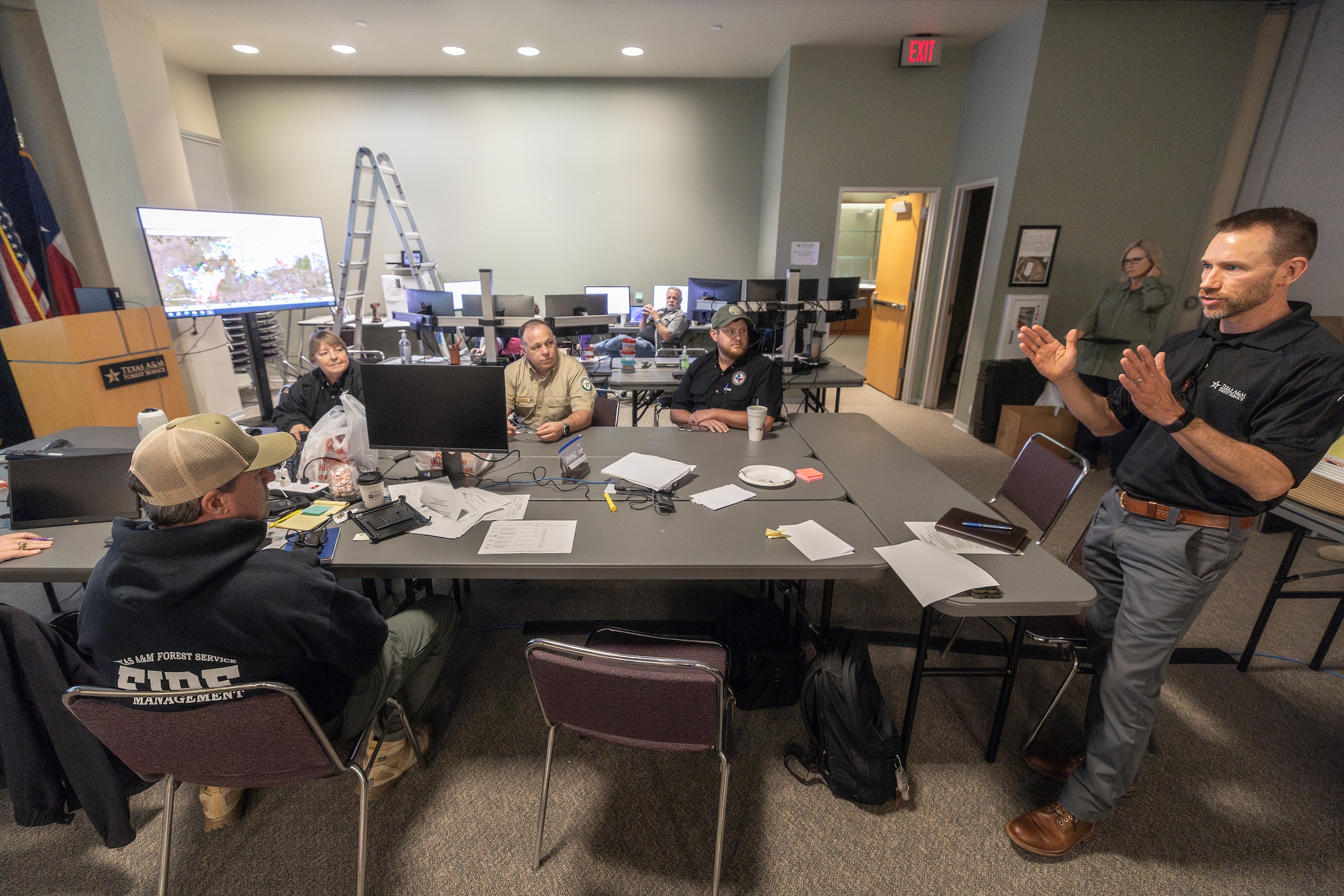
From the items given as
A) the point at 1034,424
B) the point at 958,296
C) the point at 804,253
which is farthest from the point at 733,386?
the point at 958,296

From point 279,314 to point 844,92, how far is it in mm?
6574

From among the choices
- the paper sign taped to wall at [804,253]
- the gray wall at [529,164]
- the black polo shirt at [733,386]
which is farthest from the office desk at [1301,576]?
the gray wall at [529,164]

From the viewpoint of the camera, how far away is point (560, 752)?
1915 mm

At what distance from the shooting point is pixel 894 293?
6383mm

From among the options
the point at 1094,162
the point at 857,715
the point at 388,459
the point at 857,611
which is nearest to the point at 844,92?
the point at 1094,162

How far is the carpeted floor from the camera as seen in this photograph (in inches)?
60.3

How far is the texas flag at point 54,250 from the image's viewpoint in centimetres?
413

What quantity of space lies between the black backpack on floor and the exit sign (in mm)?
5315

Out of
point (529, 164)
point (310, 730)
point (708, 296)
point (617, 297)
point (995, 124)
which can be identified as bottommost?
point (310, 730)

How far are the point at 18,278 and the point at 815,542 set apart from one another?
584 centimetres

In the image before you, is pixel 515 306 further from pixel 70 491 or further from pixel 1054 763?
pixel 1054 763

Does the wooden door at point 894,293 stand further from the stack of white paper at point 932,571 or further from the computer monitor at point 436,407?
the computer monitor at point 436,407

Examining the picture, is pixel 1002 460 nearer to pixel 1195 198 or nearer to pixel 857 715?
pixel 1195 198

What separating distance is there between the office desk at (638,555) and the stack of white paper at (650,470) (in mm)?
236
